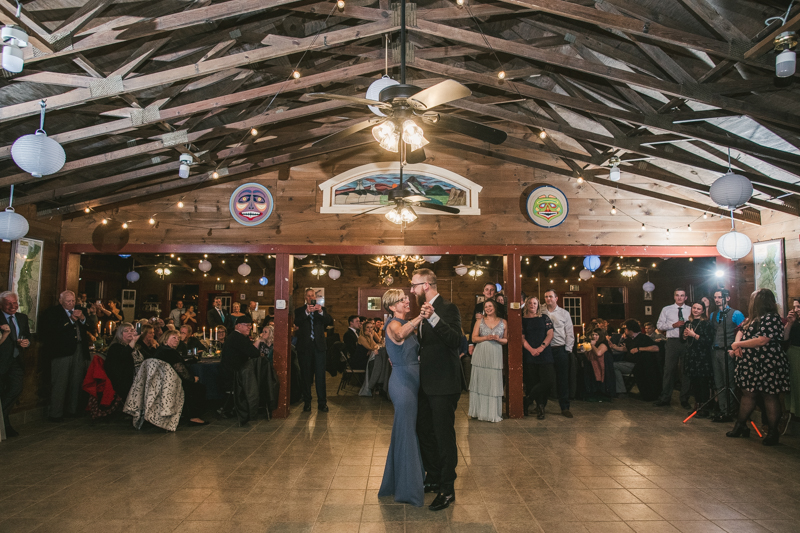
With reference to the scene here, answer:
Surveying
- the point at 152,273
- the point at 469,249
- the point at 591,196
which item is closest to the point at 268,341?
the point at 469,249

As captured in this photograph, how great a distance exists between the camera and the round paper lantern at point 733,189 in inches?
182

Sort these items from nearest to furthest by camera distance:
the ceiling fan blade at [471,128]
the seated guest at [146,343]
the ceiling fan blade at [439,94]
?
the ceiling fan blade at [439,94], the ceiling fan blade at [471,128], the seated guest at [146,343]

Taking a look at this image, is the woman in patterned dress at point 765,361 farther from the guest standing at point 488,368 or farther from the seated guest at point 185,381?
the seated guest at point 185,381

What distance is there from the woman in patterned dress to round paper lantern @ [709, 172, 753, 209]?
3.80 ft

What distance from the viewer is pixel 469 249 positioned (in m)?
6.97

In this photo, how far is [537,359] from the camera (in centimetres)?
655

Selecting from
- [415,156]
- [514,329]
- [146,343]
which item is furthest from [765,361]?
[146,343]

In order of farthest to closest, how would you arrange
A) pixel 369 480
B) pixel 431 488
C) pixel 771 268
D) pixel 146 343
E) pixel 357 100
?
pixel 771 268 → pixel 146 343 → pixel 369 480 → pixel 431 488 → pixel 357 100

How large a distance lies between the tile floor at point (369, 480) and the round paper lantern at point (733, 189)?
98.5 inches

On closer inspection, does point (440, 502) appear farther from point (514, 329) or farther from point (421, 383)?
point (514, 329)

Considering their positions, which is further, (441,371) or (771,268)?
(771,268)

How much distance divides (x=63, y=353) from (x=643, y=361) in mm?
8608

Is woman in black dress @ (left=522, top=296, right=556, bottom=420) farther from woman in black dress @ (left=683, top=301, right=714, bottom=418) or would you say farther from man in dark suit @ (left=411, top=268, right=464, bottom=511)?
man in dark suit @ (left=411, top=268, right=464, bottom=511)

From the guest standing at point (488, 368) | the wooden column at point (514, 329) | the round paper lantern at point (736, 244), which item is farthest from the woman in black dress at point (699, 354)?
the guest standing at point (488, 368)
